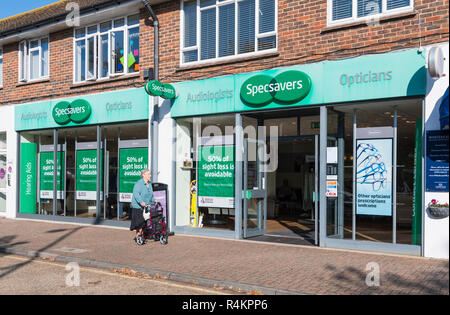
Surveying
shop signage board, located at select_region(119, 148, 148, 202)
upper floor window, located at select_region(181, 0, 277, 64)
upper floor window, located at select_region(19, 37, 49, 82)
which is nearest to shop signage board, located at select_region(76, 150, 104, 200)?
shop signage board, located at select_region(119, 148, 148, 202)

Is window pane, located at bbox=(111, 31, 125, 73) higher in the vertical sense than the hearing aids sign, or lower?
higher

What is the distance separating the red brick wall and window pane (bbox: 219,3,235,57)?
41 cm

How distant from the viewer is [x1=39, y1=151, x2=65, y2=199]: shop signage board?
47.5 feet

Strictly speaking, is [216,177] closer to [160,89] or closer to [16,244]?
[160,89]

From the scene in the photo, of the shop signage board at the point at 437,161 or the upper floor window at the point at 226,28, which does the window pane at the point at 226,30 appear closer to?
the upper floor window at the point at 226,28

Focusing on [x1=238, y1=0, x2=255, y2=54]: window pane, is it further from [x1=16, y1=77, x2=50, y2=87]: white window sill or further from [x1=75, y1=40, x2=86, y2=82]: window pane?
[x1=16, y1=77, x2=50, y2=87]: white window sill

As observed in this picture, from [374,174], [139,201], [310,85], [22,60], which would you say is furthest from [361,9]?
[22,60]

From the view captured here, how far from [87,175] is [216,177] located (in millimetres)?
4684

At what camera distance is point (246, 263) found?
25.9 feet

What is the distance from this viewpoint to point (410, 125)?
863 cm

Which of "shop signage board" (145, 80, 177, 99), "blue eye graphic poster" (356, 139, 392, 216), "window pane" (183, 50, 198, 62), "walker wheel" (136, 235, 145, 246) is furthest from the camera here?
"window pane" (183, 50, 198, 62)

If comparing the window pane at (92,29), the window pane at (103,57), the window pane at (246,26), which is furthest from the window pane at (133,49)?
the window pane at (246,26)

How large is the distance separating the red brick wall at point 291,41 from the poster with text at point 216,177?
1.92 meters

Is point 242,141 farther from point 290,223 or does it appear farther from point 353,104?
point 290,223
